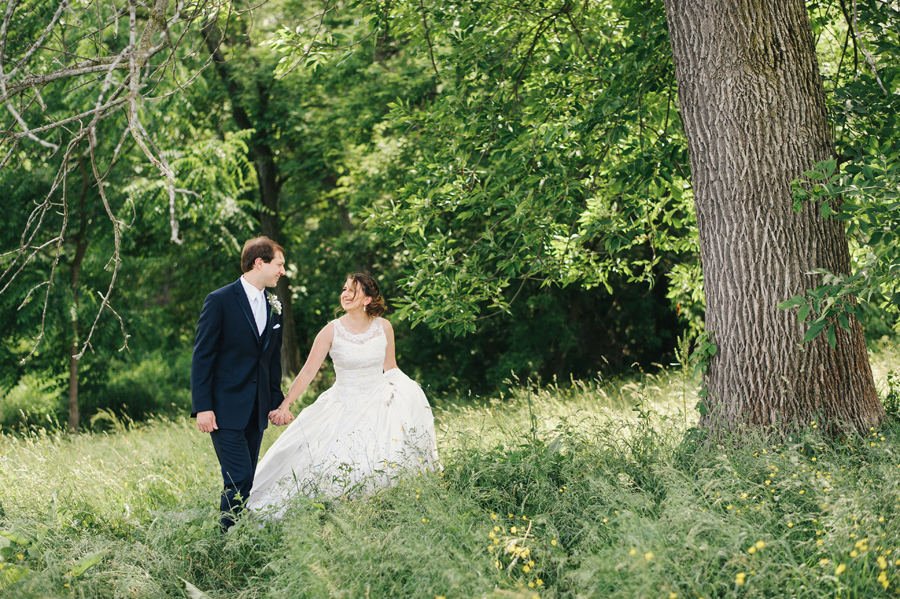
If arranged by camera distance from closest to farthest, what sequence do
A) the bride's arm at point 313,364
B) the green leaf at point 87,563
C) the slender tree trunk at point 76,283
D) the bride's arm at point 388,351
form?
1. the green leaf at point 87,563
2. the bride's arm at point 313,364
3. the bride's arm at point 388,351
4. the slender tree trunk at point 76,283

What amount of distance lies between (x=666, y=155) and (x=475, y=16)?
2242mm

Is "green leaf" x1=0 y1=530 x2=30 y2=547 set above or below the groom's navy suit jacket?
below

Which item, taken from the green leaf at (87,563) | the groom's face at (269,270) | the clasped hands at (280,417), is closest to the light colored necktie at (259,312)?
the groom's face at (269,270)

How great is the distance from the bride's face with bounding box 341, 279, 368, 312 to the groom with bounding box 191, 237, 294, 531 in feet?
2.21

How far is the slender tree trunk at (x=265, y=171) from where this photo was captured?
12.7 m

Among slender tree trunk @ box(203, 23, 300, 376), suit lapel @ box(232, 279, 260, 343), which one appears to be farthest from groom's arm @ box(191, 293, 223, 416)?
slender tree trunk @ box(203, 23, 300, 376)

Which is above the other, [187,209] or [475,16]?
[475,16]

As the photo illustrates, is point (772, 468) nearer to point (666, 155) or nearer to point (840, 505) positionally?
point (840, 505)

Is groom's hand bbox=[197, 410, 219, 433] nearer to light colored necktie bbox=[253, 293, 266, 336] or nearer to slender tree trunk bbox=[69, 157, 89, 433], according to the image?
light colored necktie bbox=[253, 293, 266, 336]

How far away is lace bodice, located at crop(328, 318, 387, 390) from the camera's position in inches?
203

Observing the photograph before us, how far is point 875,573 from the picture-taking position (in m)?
2.77

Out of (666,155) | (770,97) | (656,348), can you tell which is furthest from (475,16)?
(656,348)

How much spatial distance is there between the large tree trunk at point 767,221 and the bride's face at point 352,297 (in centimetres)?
259

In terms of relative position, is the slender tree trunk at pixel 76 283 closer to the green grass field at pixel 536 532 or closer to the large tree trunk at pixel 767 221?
the green grass field at pixel 536 532
